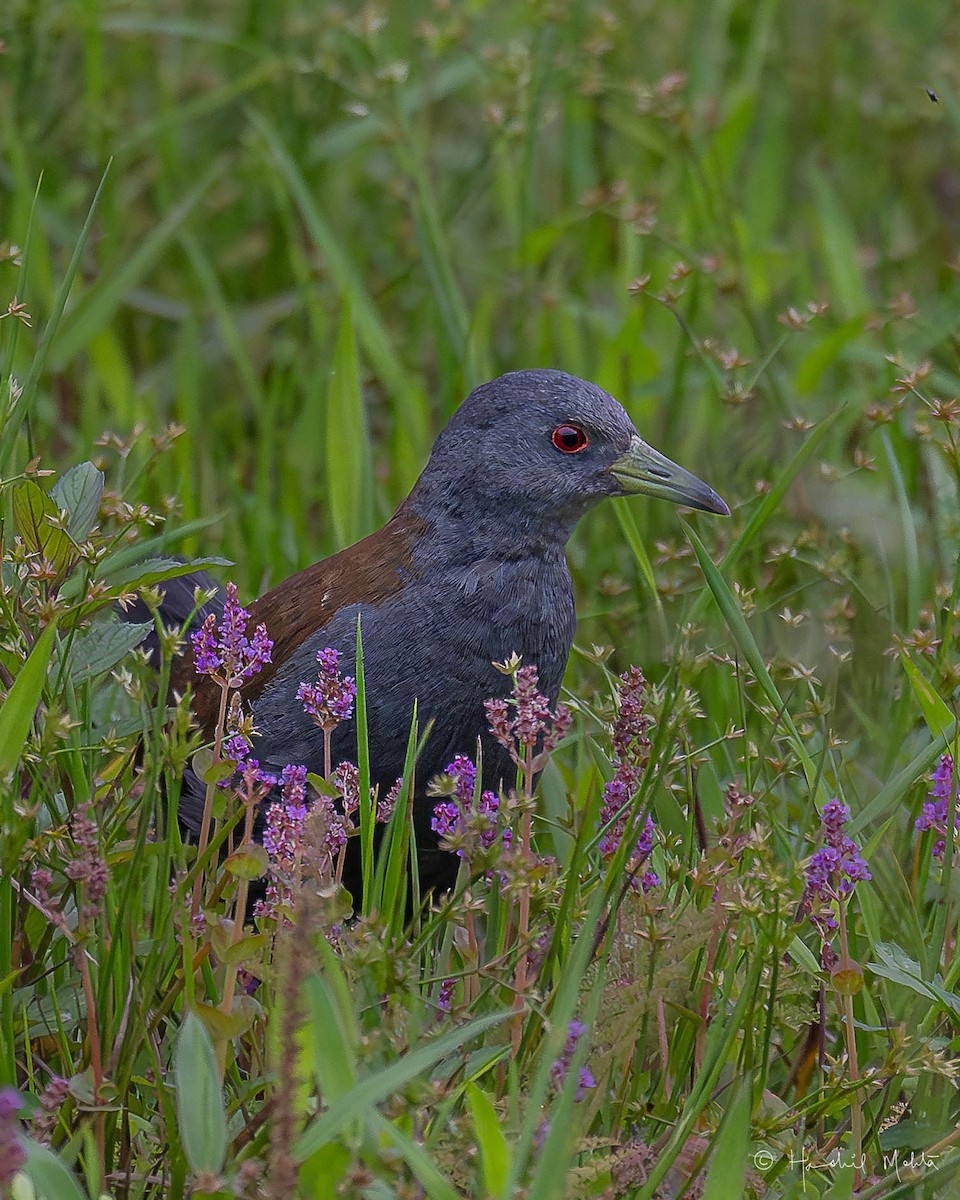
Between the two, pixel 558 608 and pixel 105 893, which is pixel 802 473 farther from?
pixel 105 893

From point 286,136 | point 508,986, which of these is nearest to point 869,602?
point 508,986

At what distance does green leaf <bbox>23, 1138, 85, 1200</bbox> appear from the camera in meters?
1.92

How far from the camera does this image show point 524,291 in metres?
5.09

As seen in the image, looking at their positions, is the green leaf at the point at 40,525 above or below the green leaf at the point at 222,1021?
above

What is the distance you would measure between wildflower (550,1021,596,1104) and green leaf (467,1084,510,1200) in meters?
0.11

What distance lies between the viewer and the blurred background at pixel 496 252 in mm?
4215

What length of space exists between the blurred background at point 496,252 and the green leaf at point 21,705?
1.26 m

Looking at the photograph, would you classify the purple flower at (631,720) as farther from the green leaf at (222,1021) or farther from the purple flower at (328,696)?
the green leaf at (222,1021)

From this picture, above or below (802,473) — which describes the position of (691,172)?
above

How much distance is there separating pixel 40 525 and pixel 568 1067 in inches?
43.3

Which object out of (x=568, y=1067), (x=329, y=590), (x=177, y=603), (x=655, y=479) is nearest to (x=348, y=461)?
(x=177, y=603)

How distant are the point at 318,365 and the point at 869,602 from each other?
6.86 feet

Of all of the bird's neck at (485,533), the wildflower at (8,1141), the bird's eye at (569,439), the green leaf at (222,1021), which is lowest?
the green leaf at (222,1021)

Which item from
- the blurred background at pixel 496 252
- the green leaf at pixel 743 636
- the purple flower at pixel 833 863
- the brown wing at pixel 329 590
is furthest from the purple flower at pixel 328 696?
the blurred background at pixel 496 252
